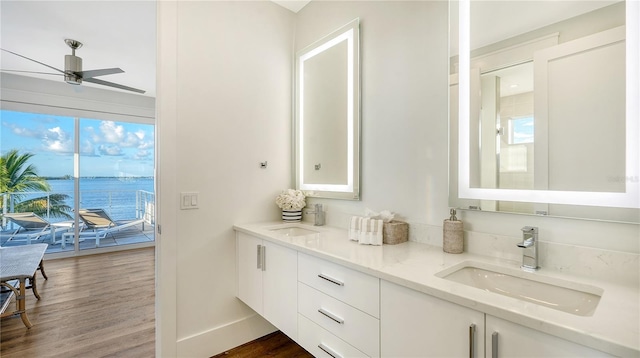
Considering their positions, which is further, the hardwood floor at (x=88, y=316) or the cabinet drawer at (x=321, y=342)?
the hardwood floor at (x=88, y=316)

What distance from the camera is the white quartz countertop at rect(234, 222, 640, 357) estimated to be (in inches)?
26.2

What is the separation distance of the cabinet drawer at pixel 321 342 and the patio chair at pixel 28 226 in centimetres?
491

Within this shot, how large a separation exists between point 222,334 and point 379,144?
5.56 feet

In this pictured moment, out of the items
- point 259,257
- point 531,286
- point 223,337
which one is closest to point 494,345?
point 531,286

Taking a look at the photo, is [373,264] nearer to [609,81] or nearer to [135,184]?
[609,81]

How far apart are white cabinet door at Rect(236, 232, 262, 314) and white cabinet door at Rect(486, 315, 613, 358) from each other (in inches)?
53.1

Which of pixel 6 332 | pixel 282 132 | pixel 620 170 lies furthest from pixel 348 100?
pixel 6 332

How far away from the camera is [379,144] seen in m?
1.80

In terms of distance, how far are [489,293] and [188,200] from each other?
1732 millimetres

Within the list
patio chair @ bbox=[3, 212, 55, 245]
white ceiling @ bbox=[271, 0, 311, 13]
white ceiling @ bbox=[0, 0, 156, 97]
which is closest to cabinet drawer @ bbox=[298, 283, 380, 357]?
white ceiling @ bbox=[271, 0, 311, 13]

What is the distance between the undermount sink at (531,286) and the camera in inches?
37.6

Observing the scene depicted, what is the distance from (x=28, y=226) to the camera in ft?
13.9

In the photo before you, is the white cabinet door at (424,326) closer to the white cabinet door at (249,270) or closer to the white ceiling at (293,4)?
the white cabinet door at (249,270)

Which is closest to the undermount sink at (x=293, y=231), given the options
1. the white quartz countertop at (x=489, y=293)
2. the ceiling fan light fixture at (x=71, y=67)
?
the white quartz countertop at (x=489, y=293)
